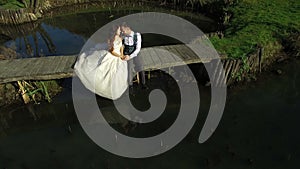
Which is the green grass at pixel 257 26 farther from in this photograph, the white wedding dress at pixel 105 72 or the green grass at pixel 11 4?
the green grass at pixel 11 4

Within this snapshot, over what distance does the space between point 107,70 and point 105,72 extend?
86 mm

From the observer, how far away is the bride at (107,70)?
9.72m

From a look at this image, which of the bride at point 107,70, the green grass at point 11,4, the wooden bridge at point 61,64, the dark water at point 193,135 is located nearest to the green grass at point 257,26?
the dark water at point 193,135

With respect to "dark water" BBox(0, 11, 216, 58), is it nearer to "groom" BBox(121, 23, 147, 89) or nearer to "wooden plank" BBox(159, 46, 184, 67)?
"wooden plank" BBox(159, 46, 184, 67)

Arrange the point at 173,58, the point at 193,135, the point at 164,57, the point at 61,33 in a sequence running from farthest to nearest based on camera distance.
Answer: the point at 61,33
the point at 164,57
the point at 173,58
the point at 193,135

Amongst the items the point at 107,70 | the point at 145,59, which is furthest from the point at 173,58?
the point at 107,70

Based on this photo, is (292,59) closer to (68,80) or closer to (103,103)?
(103,103)

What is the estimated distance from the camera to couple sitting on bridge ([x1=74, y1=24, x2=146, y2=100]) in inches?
382

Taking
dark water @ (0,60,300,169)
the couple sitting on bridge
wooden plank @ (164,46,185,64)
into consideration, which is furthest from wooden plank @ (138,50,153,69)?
dark water @ (0,60,300,169)

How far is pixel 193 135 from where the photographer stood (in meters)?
9.38

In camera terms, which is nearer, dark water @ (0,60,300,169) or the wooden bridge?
dark water @ (0,60,300,169)

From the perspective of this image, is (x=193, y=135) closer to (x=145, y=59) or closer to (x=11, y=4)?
(x=145, y=59)

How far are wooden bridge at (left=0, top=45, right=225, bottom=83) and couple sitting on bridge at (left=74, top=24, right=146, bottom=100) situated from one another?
619mm

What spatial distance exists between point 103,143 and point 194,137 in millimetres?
2637
